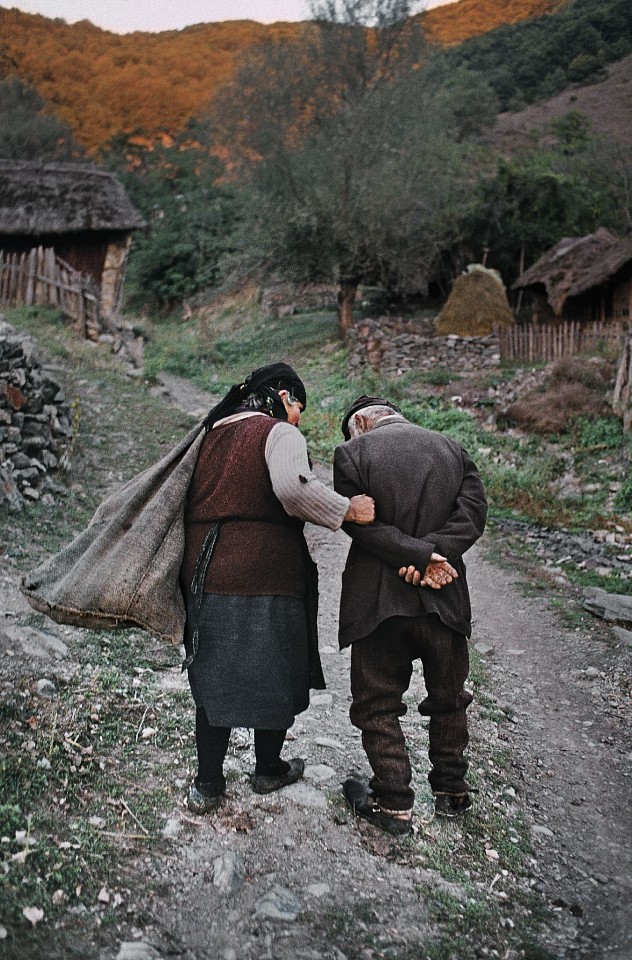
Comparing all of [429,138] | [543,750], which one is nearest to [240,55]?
[429,138]

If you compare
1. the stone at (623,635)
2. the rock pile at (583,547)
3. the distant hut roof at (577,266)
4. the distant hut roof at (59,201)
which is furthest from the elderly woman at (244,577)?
the distant hut roof at (59,201)

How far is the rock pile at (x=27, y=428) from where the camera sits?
21.7 feet

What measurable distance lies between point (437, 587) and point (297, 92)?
23315 mm

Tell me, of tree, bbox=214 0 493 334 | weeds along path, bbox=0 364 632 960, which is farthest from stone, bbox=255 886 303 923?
tree, bbox=214 0 493 334

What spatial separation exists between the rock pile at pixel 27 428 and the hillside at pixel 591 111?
2196cm

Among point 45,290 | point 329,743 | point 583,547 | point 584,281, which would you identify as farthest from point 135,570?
point 584,281

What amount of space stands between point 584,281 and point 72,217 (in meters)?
12.2

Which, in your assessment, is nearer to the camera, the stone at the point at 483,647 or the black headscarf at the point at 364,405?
the black headscarf at the point at 364,405

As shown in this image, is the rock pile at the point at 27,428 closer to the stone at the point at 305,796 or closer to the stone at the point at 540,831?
the stone at the point at 305,796

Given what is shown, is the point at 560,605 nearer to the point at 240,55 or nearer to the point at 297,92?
the point at 297,92

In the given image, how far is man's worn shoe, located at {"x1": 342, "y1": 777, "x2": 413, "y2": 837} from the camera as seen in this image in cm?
282

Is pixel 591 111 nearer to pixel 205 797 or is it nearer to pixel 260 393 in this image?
pixel 260 393

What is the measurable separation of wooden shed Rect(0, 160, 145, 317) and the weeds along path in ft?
46.7

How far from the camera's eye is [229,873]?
252cm
